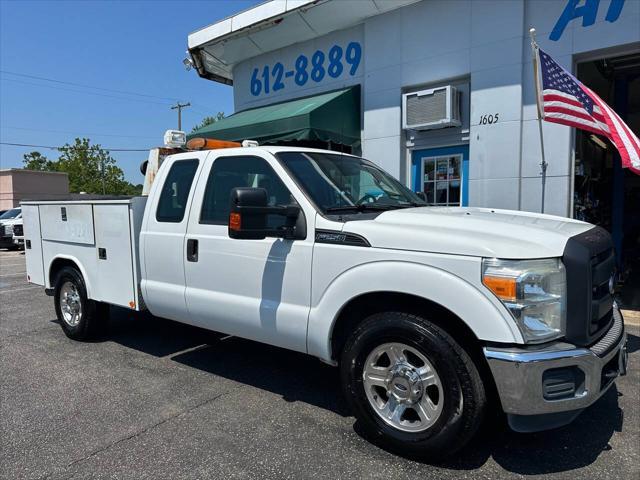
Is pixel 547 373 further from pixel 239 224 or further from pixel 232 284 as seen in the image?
pixel 232 284

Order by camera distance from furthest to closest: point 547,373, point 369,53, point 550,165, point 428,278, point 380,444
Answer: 1. point 369,53
2. point 550,165
3. point 380,444
4. point 428,278
5. point 547,373

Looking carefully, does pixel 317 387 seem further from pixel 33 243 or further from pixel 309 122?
pixel 309 122

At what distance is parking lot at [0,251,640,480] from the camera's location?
2838mm

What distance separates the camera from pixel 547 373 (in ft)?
8.25

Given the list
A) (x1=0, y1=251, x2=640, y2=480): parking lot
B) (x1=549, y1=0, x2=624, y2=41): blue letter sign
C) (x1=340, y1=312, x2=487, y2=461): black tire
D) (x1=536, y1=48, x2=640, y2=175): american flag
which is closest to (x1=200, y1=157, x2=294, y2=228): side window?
(x1=340, y1=312, x2=487, y2=461): black tire

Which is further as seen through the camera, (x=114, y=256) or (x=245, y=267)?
(x=114, y=256)

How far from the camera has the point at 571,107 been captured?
5371 mm

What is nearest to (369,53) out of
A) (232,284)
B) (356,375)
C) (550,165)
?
(550,165)

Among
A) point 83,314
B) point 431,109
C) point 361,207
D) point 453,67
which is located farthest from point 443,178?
point 83,314

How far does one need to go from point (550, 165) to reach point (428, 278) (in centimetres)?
554

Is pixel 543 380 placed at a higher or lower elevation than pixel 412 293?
lower

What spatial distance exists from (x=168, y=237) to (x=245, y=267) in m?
0.99

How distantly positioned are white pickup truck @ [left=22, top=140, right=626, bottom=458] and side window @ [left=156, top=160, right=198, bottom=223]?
0.02m

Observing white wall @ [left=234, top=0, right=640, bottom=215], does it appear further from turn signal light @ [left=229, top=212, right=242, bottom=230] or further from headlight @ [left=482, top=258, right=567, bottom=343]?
turn signal light @ [left=229, top=212, right=242, bottom=230]
